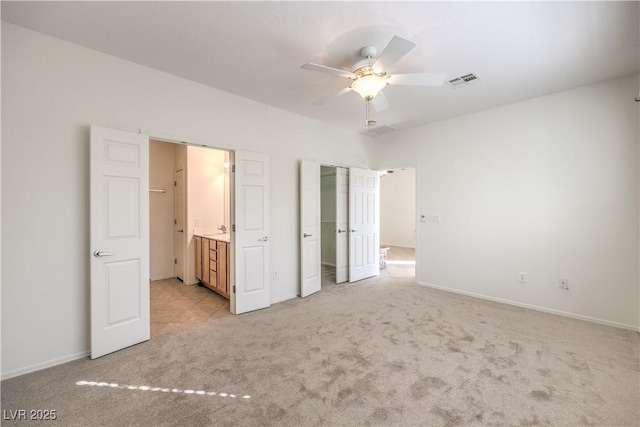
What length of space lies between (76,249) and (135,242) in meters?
0.43

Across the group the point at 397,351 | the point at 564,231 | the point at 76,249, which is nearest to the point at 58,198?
the point at 76,249

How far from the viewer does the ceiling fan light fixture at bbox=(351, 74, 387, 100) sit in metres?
2.34

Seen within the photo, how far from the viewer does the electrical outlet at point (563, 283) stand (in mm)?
3377

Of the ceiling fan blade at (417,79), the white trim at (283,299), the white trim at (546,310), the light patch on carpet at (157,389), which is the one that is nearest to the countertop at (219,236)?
the white trim at (283,299)

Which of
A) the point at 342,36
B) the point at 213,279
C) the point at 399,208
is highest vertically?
the point at 342,36

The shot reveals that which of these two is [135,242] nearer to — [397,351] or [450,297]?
[397,351]

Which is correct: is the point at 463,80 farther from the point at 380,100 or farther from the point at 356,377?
the point at 356,377

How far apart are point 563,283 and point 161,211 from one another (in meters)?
6.18

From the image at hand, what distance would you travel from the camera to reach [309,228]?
4.24 meters

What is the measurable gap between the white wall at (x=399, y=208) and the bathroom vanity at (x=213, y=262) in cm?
639

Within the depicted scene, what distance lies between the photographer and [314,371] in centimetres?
221

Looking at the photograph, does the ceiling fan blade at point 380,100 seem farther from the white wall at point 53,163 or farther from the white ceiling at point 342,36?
the white wall at point 53,163

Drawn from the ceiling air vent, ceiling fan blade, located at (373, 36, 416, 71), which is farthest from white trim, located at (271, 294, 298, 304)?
the ceiling air vent

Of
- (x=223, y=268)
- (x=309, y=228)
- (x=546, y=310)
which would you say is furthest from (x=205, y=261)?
(x=546, y=310)
